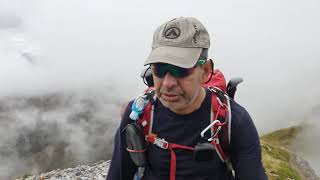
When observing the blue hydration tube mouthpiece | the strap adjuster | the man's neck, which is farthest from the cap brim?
the strap adjuster

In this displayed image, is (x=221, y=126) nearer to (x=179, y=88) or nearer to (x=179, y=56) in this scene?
(x=179, y=88)

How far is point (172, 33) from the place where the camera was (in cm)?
505

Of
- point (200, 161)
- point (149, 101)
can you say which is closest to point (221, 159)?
point (200, 161)

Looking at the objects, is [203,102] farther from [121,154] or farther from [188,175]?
[121,154]

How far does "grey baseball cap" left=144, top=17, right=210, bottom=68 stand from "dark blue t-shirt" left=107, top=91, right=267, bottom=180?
702mm

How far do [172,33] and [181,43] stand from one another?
0.53ft

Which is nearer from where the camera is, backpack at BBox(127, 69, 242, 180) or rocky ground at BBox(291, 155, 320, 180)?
backpack at BBox(127, 69, 242, 180)

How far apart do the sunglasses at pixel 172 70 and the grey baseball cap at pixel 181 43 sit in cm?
10

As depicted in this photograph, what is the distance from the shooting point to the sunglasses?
5078 millimetres

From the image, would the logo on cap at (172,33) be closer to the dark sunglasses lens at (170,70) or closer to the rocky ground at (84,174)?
the dark sunglasses lens at (170,70)

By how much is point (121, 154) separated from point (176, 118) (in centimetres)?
95

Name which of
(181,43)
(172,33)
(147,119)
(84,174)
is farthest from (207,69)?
(84,174)

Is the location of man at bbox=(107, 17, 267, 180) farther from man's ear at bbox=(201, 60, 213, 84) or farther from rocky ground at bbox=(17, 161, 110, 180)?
rocky ground at bbox=(17, 161, 110, 180)

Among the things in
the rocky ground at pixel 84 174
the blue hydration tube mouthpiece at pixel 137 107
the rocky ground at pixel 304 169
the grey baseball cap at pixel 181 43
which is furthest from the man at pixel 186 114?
the rocky ground at pixel 304 169
